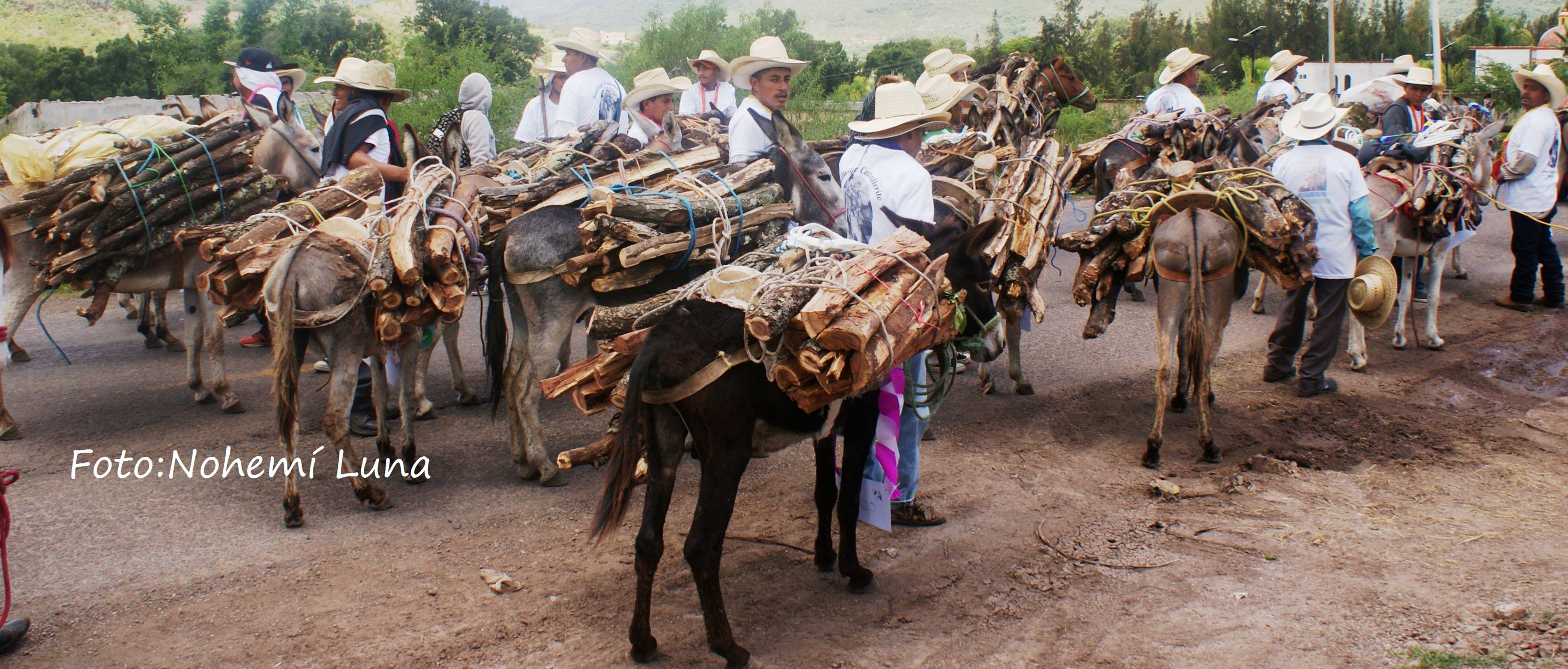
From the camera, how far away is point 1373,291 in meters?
7.53

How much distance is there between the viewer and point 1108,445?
23.1 ft

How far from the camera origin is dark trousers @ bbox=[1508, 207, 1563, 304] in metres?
10.4

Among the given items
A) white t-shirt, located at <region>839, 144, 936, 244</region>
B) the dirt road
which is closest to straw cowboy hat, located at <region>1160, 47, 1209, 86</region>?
the dirt road

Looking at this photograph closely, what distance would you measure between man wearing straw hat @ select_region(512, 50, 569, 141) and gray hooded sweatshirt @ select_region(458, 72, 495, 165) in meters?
0.82

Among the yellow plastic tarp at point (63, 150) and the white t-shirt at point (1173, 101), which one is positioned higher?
the yellow plastic tarp at point (63, 150)

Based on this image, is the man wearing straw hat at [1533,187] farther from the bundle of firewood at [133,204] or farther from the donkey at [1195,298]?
the bundle of firewood at [133,204]

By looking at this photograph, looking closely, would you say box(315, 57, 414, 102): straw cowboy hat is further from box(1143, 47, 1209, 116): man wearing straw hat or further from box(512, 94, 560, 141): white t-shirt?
box(1143, 47, 1209, 116): man wearing straw hat

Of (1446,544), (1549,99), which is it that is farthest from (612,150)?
(1549,99)

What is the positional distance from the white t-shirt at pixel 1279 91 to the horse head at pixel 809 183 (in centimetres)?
1011

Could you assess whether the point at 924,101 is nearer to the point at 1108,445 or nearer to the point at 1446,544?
the point at 1108,445

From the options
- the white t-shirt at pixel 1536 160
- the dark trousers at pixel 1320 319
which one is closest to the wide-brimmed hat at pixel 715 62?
the dark trousers at pixel 1320 319

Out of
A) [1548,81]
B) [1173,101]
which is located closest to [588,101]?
[1173,101]

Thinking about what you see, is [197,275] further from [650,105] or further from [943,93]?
[943,93]

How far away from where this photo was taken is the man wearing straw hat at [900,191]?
559cm
